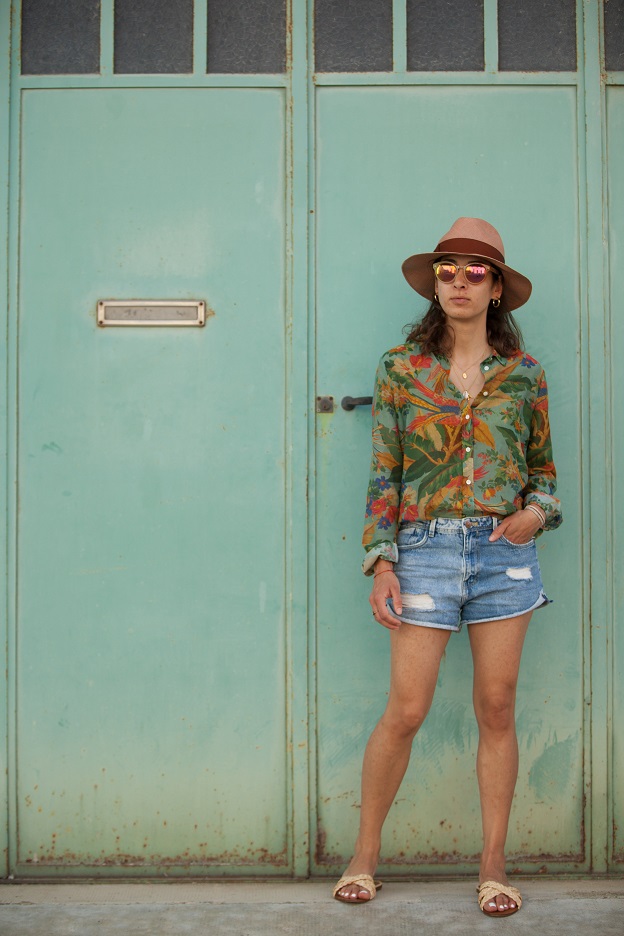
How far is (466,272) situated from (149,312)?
39.6 inches

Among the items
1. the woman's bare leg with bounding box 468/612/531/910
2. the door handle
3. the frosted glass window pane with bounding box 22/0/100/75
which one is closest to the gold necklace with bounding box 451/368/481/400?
the door handle

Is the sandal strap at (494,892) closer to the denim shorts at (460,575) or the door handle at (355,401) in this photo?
the denim shorts at (460,575)

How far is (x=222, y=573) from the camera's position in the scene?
297 cm

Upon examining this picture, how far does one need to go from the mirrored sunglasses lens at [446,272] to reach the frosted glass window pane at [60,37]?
1.31 meters

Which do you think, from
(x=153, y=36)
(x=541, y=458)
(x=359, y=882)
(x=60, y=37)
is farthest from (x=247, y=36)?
(x=359, y=882)

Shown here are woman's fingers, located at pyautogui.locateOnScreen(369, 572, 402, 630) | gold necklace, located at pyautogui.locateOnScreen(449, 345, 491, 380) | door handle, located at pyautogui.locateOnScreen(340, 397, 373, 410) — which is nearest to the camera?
woman's fingers, located at pyautogui.locateOnScreen(369, 572, 402, 630)

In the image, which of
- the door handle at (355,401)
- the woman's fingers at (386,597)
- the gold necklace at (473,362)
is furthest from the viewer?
the door handle at (355,401)

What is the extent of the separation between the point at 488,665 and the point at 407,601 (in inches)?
11.4

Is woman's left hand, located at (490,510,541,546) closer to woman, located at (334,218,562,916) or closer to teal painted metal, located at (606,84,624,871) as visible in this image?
woman, located at (334,218,562,916)

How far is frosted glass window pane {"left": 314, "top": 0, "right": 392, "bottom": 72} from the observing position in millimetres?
2996

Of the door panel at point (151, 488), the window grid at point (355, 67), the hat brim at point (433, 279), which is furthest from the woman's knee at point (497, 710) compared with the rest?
the window grid at point (355, 67)

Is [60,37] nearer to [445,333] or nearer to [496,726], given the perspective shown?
[445,333]

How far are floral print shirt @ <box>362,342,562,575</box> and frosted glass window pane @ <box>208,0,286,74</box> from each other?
108cm

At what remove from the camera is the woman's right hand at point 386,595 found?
2.53 m
